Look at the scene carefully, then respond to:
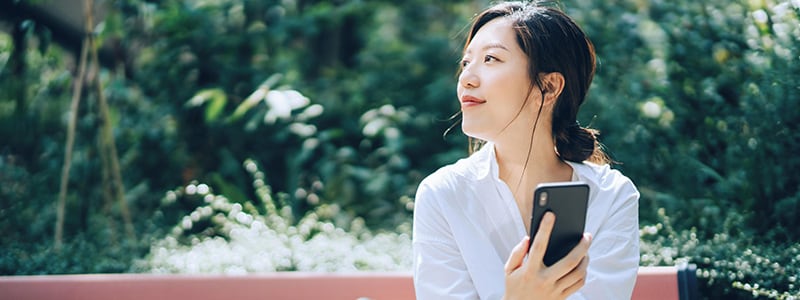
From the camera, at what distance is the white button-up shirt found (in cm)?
188

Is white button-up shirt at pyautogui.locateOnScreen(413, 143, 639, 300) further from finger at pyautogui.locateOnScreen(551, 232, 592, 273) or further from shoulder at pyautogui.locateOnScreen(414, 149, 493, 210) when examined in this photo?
finger at pyautogui.locateOnScreen(551, 232, 592, 273)

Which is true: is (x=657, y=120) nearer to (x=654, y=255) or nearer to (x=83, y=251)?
(x=654, y=255)

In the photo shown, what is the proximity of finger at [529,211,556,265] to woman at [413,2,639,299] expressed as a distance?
276 millimetres

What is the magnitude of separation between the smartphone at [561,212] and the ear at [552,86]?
17.7 inches

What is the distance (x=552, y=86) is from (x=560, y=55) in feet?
0.26

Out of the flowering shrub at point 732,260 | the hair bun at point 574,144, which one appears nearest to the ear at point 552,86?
the hair bun at point 574,144

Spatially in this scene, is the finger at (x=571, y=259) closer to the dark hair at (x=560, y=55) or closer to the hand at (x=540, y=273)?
the hand at (x=540, y=273)

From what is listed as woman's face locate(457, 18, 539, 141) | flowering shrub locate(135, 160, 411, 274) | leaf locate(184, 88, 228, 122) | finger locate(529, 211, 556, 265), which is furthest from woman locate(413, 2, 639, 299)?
leaf locate(184, 88, 228, 122)

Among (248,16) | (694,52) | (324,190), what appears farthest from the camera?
(248,16)

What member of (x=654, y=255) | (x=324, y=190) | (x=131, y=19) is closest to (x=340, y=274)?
(x=654, y=255)

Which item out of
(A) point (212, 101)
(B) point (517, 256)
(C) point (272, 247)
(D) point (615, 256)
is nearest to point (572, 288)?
(B) point (517, 256)

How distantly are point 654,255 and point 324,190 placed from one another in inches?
93.2

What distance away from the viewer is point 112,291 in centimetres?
271

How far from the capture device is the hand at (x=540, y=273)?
1613 mm
